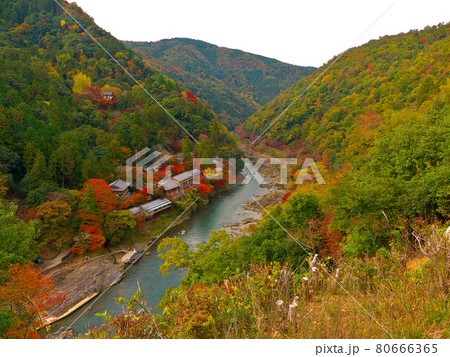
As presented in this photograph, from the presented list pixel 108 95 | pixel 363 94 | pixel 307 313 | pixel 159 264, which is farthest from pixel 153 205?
pixel 363 94

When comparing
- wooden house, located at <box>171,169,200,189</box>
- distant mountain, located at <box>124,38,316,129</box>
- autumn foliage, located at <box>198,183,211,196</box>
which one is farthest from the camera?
distant mountain, located at <box>124,38,316,129</box>

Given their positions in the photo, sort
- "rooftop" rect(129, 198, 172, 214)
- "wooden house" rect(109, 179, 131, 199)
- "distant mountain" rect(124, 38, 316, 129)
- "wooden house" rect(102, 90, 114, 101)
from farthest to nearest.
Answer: "distant mountain" rect(124, 38, 316, 129) → "wooden house" rect(102, 90, 114, 101) → "wooden house" rect(109, 179, 131, 199) → "rooftop" rect(129, 198, 172, 214)

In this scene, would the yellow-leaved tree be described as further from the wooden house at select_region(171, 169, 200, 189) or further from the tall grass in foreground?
the tall grass in foreground

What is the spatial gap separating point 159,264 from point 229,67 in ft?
347

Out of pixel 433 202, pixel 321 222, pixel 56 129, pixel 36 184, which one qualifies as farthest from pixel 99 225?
pixel 433 202

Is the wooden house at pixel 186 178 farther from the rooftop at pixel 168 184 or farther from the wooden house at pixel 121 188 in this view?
the wooden house at pixel 121 188

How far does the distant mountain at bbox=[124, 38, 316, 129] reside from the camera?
89.4m

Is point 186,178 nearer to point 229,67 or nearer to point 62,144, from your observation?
point 62,144

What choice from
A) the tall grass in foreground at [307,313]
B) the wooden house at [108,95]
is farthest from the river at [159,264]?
the wooden house at [108,95]

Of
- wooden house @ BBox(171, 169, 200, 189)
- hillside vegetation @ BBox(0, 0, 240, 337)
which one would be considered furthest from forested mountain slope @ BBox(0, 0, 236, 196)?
wooden house @ BBox(171, 169, 200, 189)

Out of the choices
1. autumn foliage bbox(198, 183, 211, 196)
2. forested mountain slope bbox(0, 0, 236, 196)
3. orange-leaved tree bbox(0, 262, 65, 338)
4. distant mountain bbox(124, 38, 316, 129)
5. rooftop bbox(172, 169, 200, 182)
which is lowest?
orange-leaved tree bbox(0, 262, 65, 338)

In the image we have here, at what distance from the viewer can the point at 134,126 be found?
2111 cm

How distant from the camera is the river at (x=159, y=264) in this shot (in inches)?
384

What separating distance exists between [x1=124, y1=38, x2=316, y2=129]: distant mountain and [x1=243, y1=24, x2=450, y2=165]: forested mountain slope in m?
37.8
